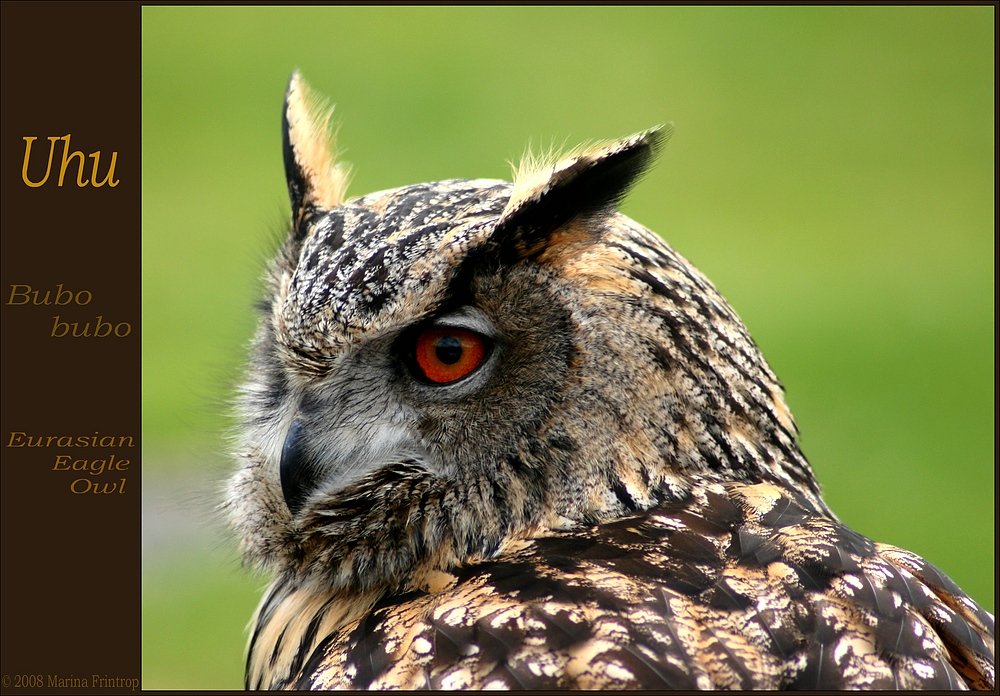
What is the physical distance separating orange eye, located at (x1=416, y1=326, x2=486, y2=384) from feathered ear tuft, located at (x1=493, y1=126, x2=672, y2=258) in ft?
0.64

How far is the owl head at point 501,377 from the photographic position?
2232 millimetres

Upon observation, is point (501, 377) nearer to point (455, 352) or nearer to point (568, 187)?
point (455, 352)

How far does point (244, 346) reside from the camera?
2.83 metres

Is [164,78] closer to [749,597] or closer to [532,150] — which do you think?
[532,150]

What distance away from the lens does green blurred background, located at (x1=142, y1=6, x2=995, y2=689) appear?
20.8 ft

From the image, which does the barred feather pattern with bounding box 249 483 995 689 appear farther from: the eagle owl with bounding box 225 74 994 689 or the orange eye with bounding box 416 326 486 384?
the orange eye with bounding box 416 326 486 384

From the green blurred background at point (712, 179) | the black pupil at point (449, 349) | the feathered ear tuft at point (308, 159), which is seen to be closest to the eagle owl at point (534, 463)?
the black pupil at point (449, 349)

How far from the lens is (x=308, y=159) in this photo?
281cm

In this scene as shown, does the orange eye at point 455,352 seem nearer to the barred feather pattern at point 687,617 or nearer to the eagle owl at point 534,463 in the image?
the eagle owl at point 534,463

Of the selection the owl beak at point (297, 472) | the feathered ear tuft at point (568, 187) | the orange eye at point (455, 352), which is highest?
the feathered ear tuft at point (568, 187)

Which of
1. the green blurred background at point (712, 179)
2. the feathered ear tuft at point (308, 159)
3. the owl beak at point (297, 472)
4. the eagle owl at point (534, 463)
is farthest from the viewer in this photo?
the green blurred background at point (712, 179)

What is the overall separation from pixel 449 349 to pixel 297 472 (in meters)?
Answer: 0.41

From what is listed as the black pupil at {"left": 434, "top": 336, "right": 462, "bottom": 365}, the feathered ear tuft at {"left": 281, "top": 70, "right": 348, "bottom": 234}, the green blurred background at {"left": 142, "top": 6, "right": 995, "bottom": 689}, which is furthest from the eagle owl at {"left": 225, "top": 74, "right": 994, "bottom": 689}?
the green blurred background at {"left": 142, "top": 6, "right": 995, "bottom": 689}

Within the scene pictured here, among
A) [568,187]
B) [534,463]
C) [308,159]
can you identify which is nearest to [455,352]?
[534,463]
